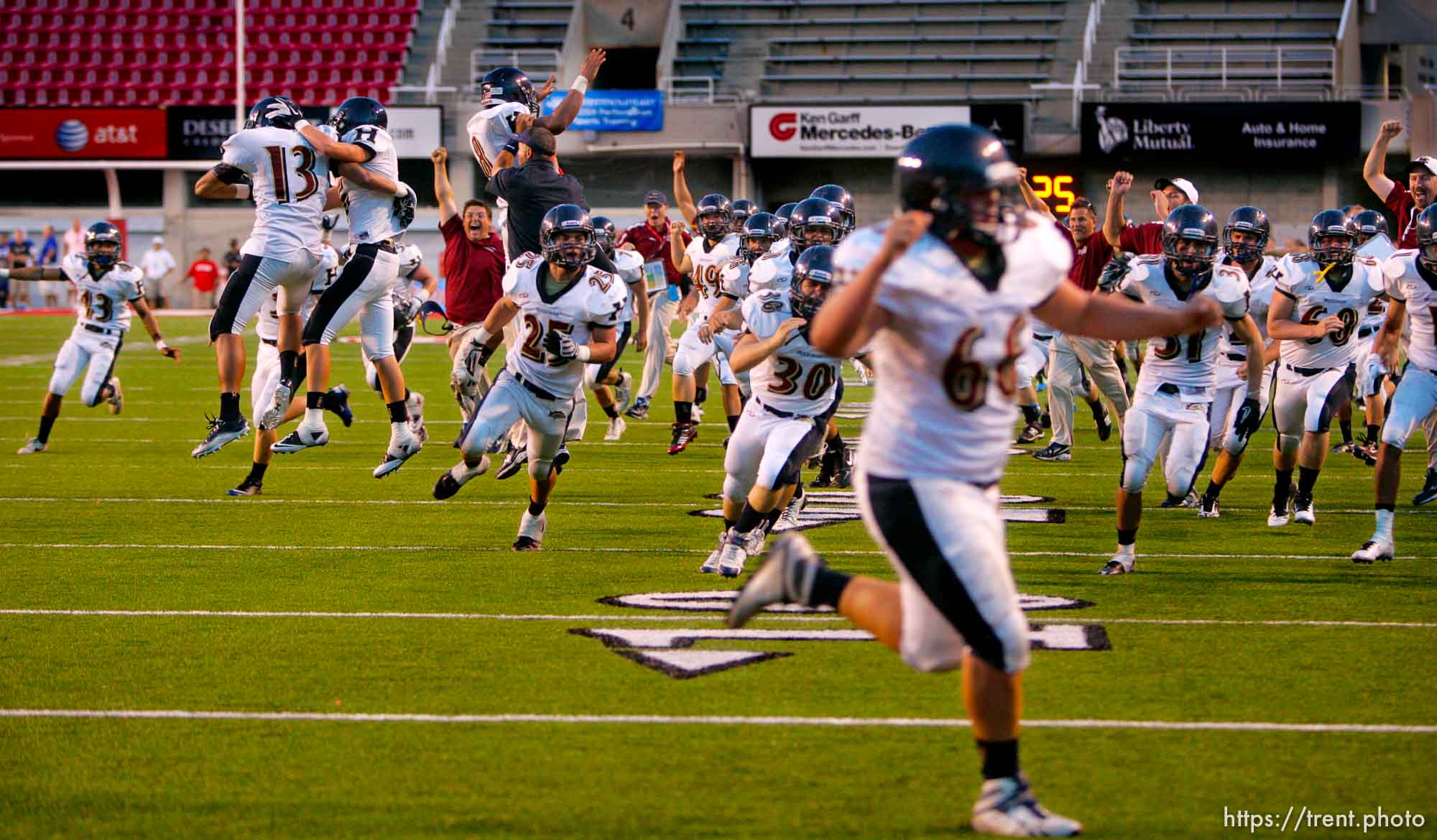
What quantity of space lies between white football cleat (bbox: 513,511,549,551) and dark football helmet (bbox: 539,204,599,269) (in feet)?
3.92

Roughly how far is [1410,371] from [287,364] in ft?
18.4

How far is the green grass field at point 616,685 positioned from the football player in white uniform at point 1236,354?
31cm

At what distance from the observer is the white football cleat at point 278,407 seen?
8.89 m

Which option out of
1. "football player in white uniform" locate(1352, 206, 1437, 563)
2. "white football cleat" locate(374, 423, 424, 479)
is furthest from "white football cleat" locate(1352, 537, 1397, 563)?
"white football cleat" locate(374, 423, 424, 479)

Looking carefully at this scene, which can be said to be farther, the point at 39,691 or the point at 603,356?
the point at 603,356

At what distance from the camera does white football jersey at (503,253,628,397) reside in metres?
7.38

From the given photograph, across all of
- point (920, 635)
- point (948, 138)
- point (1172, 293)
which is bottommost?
point (920, 635)

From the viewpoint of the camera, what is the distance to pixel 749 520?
7000 millimetres

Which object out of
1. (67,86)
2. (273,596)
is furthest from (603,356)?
(67,86)

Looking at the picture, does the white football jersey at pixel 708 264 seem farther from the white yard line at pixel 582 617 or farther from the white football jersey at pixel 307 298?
the white yard line at pixel 582 617

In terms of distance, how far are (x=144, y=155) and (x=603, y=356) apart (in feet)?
84.4

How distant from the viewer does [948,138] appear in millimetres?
3734

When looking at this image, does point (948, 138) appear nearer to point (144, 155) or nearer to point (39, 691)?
point (39, 691)

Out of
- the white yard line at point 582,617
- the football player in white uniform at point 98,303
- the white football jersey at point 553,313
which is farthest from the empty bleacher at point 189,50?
the white yard line at point 582,617
